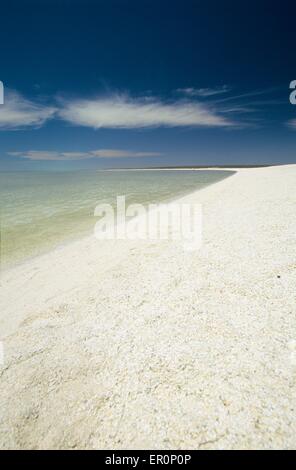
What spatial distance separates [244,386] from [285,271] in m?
2.46

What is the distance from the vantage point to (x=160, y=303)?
3738 mm

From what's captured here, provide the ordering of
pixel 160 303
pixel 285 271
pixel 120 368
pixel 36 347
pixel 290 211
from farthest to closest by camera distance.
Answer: pixel 290 211 → pixel 285 271 → pixel 160 303 → pixel 36 347 → pixel 120 368

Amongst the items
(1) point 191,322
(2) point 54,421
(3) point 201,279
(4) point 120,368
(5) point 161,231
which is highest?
(5) point 161,231

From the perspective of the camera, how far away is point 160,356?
2746 mm

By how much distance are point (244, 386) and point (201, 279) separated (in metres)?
2.08

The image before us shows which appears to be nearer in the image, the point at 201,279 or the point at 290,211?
the point at 201,279

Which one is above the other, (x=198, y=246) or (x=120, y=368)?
(x=198, y=246)

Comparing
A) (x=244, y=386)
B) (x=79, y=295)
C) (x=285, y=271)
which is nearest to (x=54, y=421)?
(x=244, y=386)

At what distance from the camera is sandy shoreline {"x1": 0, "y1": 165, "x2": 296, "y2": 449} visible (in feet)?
6.72

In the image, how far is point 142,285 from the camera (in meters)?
4.38

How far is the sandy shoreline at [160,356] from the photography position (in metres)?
2.05
